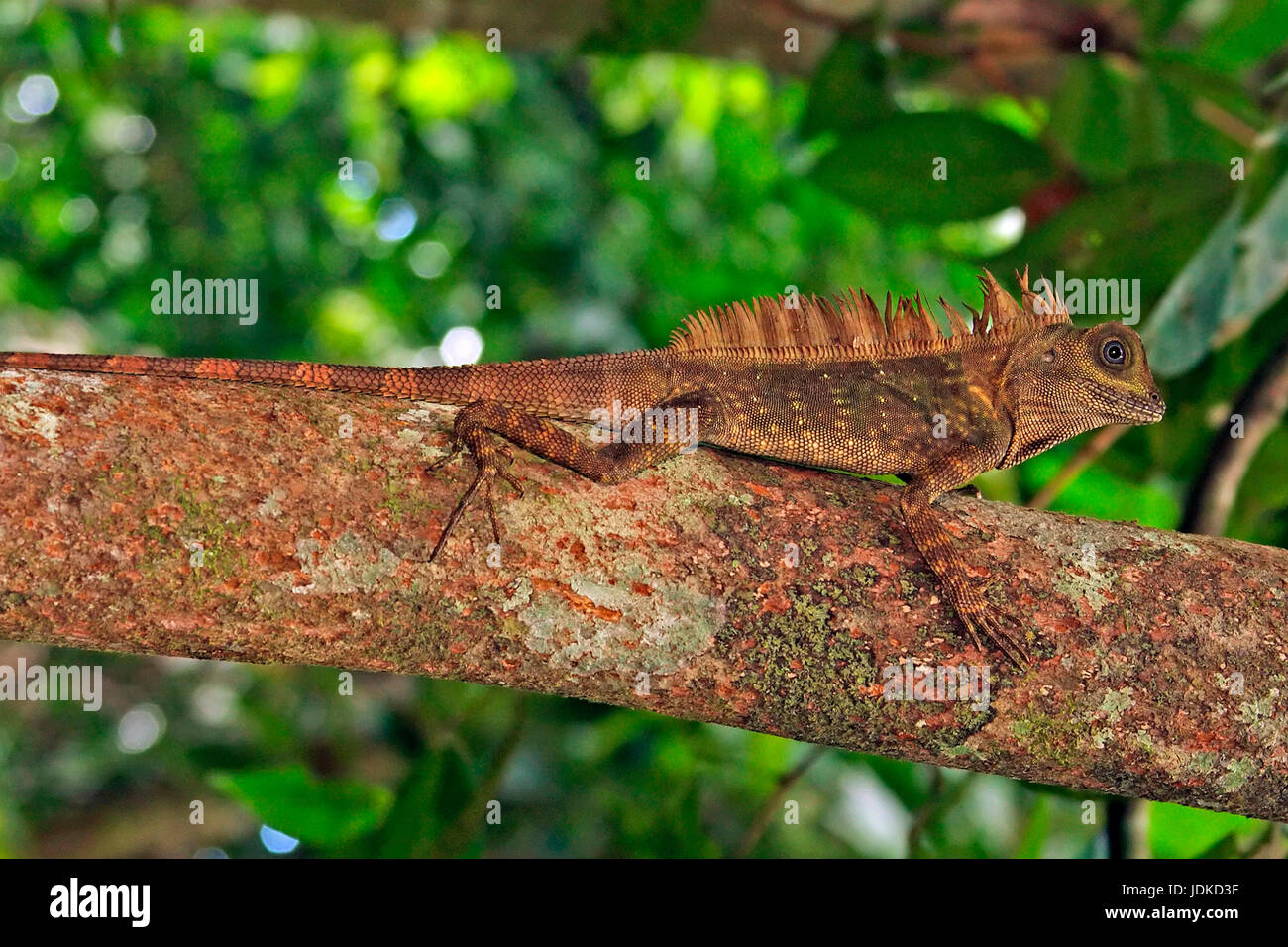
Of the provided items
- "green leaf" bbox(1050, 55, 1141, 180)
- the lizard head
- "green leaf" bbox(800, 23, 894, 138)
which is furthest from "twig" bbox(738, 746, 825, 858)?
"green leaf" bbox(1050, 55, 1141, 180)

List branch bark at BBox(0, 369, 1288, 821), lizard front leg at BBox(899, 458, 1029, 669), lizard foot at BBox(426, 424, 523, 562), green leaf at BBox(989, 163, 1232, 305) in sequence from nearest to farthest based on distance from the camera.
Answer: branch bark at BBox(0, 369, 1288, 821)
lizard foot at BBox(426, 424, 523, 562)
lizard front leg at BBox(899, 458, 1029, 669)
green leaf at BBox(989, 163, 1232, 305)

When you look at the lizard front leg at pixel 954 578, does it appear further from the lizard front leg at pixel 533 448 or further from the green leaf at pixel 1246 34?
the green leaf at pixel 1246 34

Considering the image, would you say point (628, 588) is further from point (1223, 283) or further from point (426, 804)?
point (1223, 283)

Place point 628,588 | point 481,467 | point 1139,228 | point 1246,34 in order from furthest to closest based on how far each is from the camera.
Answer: point 1246,34 → point 1139,228 → point 481,467 → point 628,588

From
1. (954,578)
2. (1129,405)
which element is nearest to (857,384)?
(1129,405)

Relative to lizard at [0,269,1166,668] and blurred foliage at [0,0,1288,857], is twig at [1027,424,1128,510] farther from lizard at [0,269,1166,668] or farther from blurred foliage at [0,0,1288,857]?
blurred foliage at [0,0,1288,857]
